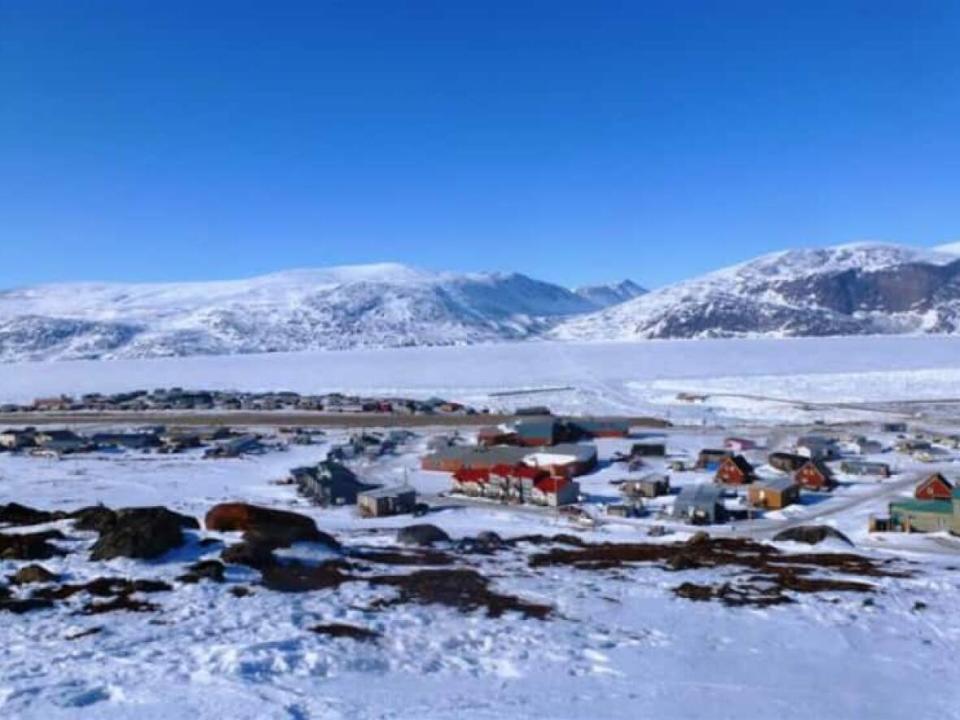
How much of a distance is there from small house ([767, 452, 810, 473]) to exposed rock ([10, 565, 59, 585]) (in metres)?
32.9

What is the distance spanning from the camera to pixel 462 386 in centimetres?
9231

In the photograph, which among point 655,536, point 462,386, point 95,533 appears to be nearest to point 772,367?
point 462,386

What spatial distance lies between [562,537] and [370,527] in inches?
251

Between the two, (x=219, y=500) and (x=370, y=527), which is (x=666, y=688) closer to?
(x=370, y=527)

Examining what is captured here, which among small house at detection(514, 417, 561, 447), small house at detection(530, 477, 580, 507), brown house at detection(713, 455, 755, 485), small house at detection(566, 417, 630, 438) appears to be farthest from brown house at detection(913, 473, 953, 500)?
small house at detection(566, 417, 630, 438)

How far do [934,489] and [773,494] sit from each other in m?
5.83

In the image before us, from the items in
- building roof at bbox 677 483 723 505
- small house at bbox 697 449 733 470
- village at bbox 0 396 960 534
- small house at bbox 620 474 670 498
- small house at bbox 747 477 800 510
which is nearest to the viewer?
building roof at bbox 677 483 723 505

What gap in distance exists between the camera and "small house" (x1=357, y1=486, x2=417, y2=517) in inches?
1129

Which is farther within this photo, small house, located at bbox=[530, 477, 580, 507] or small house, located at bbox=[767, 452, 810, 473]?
small house, located at bbox=[767, 452, 810, 473]

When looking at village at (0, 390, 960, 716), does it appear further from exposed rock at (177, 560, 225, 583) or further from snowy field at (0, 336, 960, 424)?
snowy field at (0, 336, 960, 424)

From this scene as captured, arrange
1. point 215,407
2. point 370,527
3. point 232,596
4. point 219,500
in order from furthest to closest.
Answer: point 215,407
point 219,500
point 370,527
point 232,596

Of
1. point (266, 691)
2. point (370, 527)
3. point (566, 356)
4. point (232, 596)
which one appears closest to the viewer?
point (266, 691)

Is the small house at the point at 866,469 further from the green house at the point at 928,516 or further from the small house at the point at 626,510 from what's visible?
the small house at the point at 626,510

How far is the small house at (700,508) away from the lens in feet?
88.9
